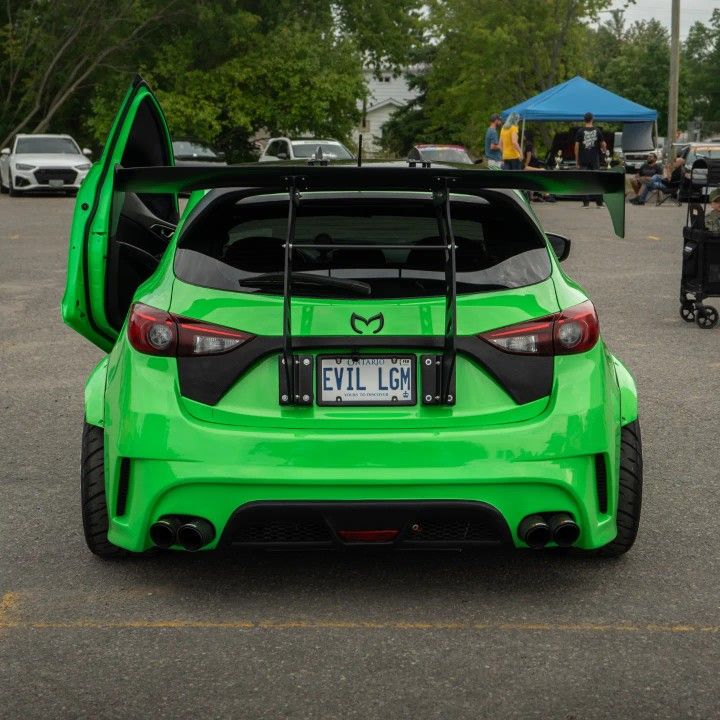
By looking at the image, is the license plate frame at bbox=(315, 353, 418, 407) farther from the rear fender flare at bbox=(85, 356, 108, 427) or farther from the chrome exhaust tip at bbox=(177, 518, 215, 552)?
the rear fender flare at bbox=(85, 356, 108, 427)

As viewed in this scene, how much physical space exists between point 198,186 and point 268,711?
1.81m

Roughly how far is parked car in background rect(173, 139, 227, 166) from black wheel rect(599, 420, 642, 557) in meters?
30.3

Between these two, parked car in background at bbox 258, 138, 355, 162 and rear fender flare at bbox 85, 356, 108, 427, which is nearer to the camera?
rear fender flare at bbox 85, 356, 108, 427

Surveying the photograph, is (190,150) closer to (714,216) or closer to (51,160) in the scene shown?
(51,160)

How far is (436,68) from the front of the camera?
221ft

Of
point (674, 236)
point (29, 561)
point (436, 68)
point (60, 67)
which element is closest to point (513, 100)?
point (436, 68)

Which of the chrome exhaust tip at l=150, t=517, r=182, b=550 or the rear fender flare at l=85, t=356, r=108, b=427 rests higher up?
the rear fender flare at l=85, t=356, r=108, b=427

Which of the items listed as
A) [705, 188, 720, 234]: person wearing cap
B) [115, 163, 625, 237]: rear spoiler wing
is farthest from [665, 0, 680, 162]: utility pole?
[115, 163, 625, 237]: rear spoiler wing

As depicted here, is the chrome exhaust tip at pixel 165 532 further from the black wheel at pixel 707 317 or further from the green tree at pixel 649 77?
the green tree at pixel 649 77

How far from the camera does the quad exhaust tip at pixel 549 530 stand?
14.2 ft

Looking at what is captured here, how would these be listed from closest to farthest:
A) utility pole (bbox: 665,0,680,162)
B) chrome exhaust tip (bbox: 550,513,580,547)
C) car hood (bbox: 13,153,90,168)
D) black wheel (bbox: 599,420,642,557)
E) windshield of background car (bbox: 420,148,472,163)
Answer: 1. chrome exhaust tip (bbox: 550,513,580,547)
2. black wheel (bbox: 599,420,642,557)
3. car hood (bbox: 13,153,90,168)
4. windshield of background car (bbox: 420,148,472,163)
5. utility pole (bbox: 665,0,680,162)

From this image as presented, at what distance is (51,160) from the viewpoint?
34.3m

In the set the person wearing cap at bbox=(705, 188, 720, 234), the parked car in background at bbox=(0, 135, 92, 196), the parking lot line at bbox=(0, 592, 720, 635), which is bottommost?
the parked car in background at bbox=(0, 135, 92, 196)

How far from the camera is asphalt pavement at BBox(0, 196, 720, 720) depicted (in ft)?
12.0
